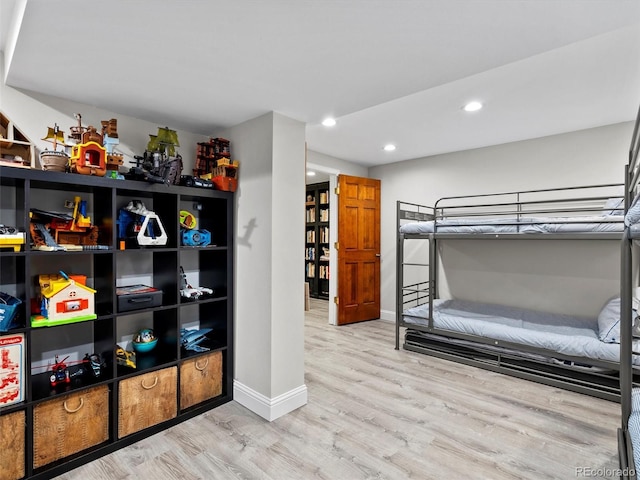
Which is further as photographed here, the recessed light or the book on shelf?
the book on shelf

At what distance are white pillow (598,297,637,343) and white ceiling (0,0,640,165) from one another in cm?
173

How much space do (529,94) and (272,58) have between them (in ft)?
6.97

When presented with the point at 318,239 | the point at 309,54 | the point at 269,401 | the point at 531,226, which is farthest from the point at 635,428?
the point at 318,239

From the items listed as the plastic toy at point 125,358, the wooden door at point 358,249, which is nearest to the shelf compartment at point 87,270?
the plastic toy at point 125,358

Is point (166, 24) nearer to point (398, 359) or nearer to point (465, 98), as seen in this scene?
point (465, 98)

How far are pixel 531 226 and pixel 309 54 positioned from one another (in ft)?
8.79

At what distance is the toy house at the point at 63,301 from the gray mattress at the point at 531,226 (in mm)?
3048

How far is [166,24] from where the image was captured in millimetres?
1353

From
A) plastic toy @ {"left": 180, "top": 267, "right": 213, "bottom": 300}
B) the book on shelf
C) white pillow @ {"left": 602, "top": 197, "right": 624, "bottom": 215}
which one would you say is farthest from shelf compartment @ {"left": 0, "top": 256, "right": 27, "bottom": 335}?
the book on shelf

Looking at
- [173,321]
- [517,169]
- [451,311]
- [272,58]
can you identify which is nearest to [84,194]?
[173,321]

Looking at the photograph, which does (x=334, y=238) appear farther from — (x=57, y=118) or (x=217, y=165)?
(x=57, y=118)

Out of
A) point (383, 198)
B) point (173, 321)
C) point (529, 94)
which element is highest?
point (529, 94)

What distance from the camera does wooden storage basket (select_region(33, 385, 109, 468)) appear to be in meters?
1.73

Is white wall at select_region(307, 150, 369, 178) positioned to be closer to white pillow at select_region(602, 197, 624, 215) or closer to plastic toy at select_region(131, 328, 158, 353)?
plastic toy at select_region(131, 328, 158, 353)
